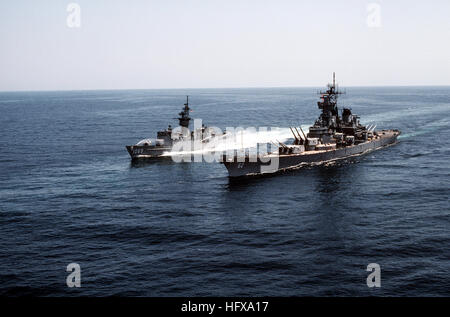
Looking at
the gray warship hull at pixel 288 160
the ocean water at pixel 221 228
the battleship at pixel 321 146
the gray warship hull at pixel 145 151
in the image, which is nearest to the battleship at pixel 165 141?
the gray warship hull at pixel 145 151

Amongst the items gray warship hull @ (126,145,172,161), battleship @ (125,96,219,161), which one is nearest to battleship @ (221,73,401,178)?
battleship @ (125,96,219,161)

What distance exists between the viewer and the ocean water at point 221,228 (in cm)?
3191

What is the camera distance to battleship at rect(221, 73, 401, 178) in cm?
6875

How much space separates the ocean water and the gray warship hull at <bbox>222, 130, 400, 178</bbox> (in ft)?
9.40

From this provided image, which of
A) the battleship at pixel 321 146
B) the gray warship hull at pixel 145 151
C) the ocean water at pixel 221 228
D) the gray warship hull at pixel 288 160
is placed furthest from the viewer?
the gray warship hull at pixel 145 151

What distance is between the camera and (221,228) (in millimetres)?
44219

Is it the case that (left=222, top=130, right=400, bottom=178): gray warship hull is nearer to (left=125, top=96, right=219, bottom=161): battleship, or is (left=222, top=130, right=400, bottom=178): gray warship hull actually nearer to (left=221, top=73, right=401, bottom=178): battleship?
(left=221, top=73, right=401, bottom=178): battleship

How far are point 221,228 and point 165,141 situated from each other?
47498 mm

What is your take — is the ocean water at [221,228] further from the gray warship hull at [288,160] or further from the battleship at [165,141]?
the battleship at [165,141]

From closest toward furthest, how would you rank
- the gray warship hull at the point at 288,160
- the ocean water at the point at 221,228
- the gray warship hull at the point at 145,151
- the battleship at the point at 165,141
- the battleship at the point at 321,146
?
the ocean water at the point at 221,228, the gray warship hull at the point at 288,160, the battleship at the point at 321,146, the gray warship hull at the point at 145,151, the battleship at the point at 165,141

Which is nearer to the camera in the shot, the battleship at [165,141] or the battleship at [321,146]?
the battleship at [321,146]

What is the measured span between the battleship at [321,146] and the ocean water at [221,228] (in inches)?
125
